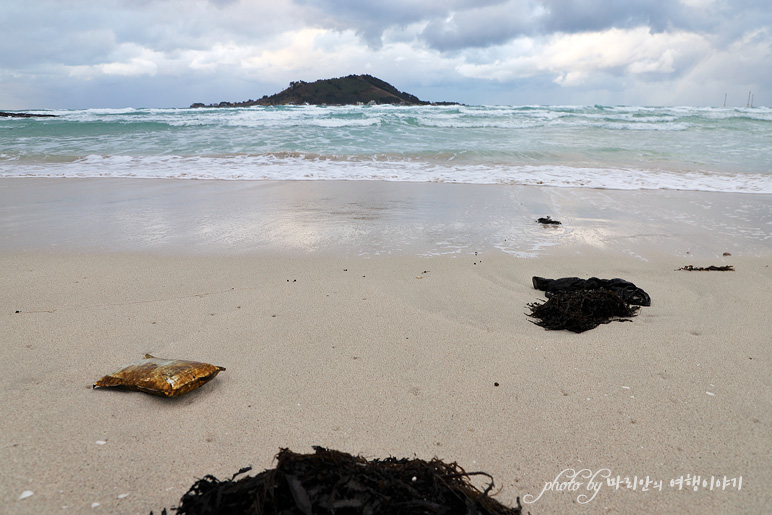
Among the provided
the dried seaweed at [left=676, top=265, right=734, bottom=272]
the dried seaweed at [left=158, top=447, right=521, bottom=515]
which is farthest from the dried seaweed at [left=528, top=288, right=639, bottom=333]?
the dried seaweed at [left=158, top=447, right=521, bottom=515]

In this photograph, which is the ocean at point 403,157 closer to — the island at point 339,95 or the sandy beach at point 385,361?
the sandy beach at point 385,361

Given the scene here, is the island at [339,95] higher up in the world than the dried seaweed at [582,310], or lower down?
higher up

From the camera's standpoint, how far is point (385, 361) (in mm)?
2432

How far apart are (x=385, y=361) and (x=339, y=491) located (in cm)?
112

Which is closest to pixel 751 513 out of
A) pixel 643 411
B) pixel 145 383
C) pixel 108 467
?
pixel 643 411

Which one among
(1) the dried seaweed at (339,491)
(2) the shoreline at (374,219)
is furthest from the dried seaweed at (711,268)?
(1) the dried seaweed at (339,491)

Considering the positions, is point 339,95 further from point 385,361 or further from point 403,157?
point 385,361

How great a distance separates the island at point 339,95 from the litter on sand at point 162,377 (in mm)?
61540

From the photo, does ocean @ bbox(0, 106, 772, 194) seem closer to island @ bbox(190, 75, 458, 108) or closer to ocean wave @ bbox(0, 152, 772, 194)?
ocean wave @ bbox(0, 152, 772, 194)

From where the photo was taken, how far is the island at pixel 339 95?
62531 mm

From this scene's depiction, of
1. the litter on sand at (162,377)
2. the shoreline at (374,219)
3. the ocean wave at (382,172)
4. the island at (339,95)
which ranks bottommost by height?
the litter on sand at (162,377)

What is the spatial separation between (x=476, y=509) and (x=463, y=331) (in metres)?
1.51

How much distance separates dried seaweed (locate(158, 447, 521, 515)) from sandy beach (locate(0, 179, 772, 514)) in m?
0.26

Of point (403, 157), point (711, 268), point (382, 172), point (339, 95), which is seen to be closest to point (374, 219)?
point (711, 268)
